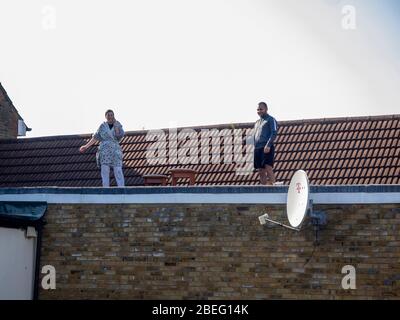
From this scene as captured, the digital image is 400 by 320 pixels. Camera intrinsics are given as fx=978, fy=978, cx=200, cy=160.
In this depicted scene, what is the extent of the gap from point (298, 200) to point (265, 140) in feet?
6.89

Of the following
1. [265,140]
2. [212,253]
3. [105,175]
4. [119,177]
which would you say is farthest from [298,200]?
[105,175]

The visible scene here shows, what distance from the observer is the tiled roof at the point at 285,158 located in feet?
64.8

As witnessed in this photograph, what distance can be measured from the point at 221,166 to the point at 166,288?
5334mm

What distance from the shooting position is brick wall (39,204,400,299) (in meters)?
15.2

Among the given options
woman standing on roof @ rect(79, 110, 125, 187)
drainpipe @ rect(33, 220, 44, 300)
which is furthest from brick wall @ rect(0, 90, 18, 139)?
drainpipe @ rect(33, 220, 44, 300)

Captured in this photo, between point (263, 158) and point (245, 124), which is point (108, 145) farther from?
point (245, 124)

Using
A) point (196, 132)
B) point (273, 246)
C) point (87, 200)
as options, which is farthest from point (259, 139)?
point (196, 132)

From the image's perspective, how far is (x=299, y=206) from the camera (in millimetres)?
15016

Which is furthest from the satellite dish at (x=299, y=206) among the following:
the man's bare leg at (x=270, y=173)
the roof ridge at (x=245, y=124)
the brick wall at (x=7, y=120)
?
the brick wall at (x=7, y=120)

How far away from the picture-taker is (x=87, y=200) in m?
17.0

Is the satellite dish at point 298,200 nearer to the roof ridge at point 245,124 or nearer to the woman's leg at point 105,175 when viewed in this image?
the woman's leg at point 105,175

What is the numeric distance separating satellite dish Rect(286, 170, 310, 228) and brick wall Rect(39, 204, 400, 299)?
0.51 m
